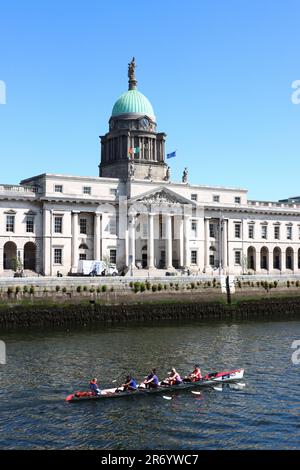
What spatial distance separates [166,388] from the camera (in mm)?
34844

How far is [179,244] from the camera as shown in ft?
312

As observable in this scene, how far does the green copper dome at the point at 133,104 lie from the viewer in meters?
105

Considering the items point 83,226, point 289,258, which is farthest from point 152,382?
point 289,258

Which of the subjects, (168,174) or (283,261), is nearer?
(168,174)

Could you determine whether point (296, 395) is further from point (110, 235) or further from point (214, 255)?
point (214, 255)

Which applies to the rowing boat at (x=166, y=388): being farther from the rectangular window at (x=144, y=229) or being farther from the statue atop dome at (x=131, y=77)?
the statue atop dome at (x=131, y=77)

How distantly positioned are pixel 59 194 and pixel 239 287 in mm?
28101

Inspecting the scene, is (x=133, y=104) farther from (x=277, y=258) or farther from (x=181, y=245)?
(x=277, y=258)

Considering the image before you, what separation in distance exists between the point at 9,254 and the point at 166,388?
5538cm

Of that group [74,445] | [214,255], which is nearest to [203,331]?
[74,445]

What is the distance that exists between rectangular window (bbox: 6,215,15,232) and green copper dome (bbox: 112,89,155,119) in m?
30.7

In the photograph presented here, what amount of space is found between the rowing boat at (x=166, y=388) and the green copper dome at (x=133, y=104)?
74.0m

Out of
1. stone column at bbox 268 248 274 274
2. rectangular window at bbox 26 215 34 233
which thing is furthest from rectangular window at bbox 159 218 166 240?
stone column at bbox 268 248 274 274

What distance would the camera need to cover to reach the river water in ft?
87.7
